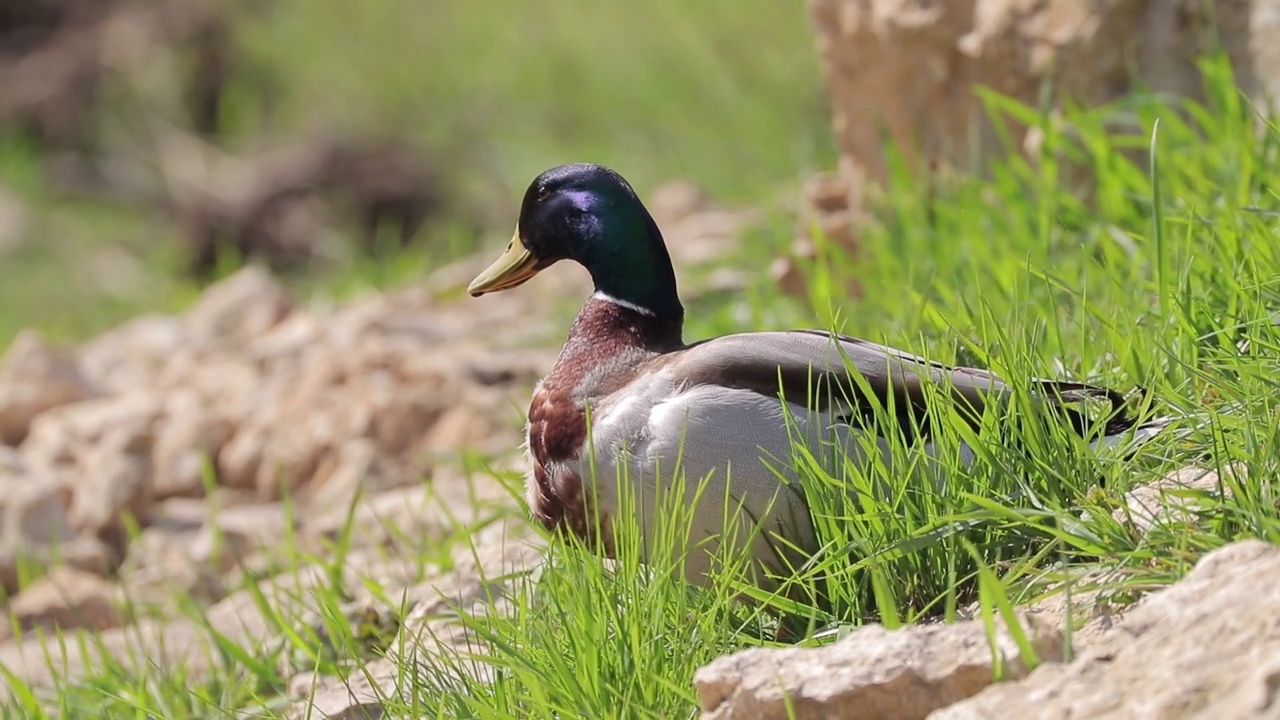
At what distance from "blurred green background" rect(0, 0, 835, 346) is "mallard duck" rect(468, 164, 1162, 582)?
397 cm

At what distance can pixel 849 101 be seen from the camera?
480cm

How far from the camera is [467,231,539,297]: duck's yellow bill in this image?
307 cm

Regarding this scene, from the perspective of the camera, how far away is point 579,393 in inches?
105

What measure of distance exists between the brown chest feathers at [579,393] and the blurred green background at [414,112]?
3742 millimetres

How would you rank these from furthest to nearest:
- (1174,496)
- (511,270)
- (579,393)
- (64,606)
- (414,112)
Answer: (414,112), (64,606), (511,270), (579,393), (1174,496)

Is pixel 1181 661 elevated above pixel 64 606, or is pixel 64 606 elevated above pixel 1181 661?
pixel 1181 661

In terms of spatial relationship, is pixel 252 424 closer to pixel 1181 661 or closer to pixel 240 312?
pixel 240 312

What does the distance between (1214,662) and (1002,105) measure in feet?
8.76

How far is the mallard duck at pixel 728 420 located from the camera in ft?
7.86

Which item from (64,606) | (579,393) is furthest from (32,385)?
(579,393)

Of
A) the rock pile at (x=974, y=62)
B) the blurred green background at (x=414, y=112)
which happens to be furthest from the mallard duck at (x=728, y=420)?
the blurred green background at (x=414, y=112)

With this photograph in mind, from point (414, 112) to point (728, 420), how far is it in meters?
7.04

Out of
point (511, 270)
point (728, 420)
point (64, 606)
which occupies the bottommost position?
point (64, 606)

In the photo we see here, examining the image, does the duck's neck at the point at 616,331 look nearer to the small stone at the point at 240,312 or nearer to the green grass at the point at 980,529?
the green grass at the point at 980,529
